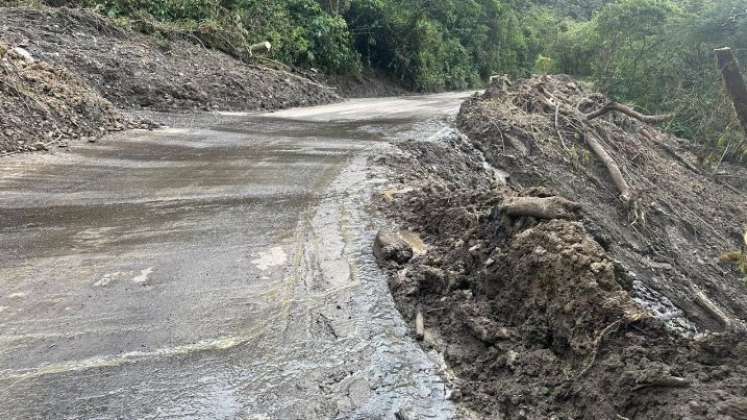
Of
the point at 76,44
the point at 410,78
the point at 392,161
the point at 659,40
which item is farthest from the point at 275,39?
the point at 659,40

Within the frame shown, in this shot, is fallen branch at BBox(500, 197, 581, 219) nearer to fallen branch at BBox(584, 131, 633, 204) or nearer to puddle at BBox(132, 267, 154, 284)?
puddle at BBox(132, 267, 154, 284)

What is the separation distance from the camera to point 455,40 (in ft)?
105

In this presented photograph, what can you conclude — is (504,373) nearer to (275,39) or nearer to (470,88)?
(275,39)

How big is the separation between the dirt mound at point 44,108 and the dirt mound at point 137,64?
114cm

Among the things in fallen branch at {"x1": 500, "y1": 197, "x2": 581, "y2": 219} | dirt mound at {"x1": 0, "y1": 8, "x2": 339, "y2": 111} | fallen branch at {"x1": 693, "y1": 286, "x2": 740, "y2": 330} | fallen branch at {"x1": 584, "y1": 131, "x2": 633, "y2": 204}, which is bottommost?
fallen branch at {"x1": 693, "y1": 286, "x2": 740, "y2": 330}

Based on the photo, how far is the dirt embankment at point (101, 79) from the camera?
8523 mm

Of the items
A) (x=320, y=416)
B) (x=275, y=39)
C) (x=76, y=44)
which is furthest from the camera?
(x=275, y=39)

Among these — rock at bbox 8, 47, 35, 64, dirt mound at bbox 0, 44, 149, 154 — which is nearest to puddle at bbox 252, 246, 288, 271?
dirt mound at bbox 0, 44, 149, 154

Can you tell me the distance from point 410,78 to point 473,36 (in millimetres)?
10239

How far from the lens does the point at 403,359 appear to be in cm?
371

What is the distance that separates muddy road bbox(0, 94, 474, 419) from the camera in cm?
330

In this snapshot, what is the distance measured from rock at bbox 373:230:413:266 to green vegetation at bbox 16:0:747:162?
9747mm

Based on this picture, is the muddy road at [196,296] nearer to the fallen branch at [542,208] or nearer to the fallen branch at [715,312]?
the fallen branch at [542,208]

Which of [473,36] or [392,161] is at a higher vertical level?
[473,36]
